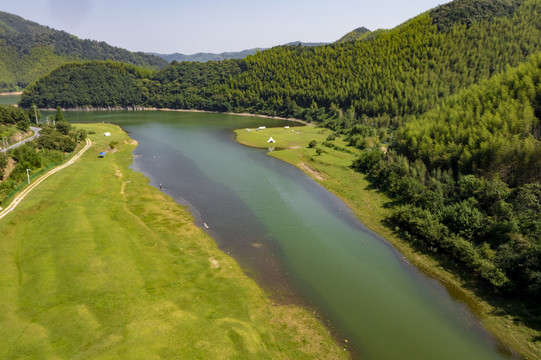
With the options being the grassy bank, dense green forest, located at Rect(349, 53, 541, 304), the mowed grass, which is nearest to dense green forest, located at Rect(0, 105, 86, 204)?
the mowed grass

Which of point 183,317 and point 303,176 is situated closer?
point 183,317

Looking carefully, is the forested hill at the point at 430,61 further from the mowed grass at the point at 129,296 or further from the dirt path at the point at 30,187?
the mowed grass at the point at 129,296

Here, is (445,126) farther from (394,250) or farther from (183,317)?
(183,317)

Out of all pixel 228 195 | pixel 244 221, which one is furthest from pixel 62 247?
pixel 228 195

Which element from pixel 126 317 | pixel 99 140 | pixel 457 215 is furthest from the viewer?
pixel 99 140

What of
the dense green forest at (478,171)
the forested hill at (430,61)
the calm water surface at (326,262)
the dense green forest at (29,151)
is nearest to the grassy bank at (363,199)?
the calm water surface at (326,262)

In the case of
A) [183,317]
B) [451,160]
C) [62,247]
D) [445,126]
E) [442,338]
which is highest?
[445,126]

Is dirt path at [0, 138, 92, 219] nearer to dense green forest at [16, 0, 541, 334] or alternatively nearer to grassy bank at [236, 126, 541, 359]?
grassy bank at [236, 126, 541, 359]
